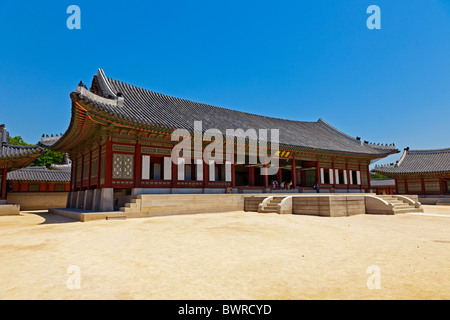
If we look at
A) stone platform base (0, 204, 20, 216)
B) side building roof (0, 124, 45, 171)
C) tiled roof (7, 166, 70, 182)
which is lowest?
stone platform base (0, 204, 20, 216)

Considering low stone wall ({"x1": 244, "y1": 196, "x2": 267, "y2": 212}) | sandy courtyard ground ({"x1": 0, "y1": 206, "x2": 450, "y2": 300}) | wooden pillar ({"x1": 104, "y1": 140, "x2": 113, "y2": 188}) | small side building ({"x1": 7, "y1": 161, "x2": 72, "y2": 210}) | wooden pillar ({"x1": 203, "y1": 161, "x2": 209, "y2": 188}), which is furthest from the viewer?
small side building ({"x1": 7, "y1": 161, "x2": 72, "y2": 210})

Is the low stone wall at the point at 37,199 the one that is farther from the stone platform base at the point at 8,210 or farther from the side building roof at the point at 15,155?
the stone platform base at the point at 8,210

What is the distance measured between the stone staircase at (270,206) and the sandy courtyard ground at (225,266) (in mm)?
6476

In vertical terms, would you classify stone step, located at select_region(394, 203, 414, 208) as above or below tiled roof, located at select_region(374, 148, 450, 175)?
below

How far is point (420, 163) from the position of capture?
3456cm

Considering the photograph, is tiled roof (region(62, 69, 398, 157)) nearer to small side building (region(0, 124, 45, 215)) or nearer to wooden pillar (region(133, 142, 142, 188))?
wooden pillar (region(133, 142, 142, 188))

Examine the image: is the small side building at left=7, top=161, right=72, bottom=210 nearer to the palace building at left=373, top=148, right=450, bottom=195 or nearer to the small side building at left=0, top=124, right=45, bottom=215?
the small side building at left=0, top=124, right=45, bottom=215

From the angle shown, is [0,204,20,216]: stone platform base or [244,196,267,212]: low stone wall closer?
[244,196,267,212]: low stone wall

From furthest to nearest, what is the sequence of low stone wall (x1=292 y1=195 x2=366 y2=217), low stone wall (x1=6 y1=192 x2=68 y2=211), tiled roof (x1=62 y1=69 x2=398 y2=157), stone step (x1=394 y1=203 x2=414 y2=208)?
low stone wall (x1=6 y1=192 x2=68 y2=211), stone step (x1=394 y1=203 x2=414 y2=208), tiled roof (x1=62 y1=69 x2=398 y2=157), low stone wall (x1=292 y1=195 x2=366 y2=217)

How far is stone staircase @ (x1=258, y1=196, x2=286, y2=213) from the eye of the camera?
1479cm

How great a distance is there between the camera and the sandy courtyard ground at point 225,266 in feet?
12.0

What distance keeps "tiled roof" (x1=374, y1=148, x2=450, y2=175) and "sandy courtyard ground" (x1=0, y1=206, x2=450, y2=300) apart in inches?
1193

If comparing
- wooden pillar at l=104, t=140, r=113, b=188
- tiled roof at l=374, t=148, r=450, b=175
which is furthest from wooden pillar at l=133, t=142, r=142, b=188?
tiled roof at l=374, t=148, r=450, b=175

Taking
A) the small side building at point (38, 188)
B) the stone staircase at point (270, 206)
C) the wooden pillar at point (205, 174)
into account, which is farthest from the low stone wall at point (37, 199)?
the stone staircase at point (270, 206)
